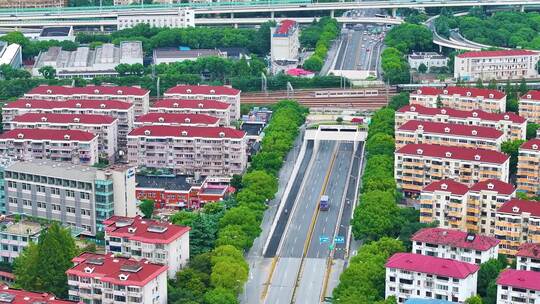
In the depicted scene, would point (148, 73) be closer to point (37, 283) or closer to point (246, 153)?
point (246, 153)

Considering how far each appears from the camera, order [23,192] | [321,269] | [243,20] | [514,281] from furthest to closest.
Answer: [243,20], [23,192], [321,269], [514,281]

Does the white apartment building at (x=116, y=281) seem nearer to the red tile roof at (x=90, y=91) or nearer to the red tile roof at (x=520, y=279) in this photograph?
the red tile roof at (x=520, y=279)

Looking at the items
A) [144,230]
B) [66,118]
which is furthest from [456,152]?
[66,118]

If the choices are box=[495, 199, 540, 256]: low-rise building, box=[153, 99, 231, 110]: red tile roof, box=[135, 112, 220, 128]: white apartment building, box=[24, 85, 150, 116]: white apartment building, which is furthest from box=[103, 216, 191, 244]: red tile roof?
box=[24, 85, 150, 116]: white apartment building


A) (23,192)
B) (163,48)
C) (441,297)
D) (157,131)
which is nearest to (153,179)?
(157,131)

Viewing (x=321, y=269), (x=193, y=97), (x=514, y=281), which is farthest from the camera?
(x=193, y=97)

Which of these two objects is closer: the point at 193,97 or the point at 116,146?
the point at 116,146

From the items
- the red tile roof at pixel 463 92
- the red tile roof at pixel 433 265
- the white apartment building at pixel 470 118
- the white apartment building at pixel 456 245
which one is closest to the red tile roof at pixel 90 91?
the white apartment building at pixel 470 118
